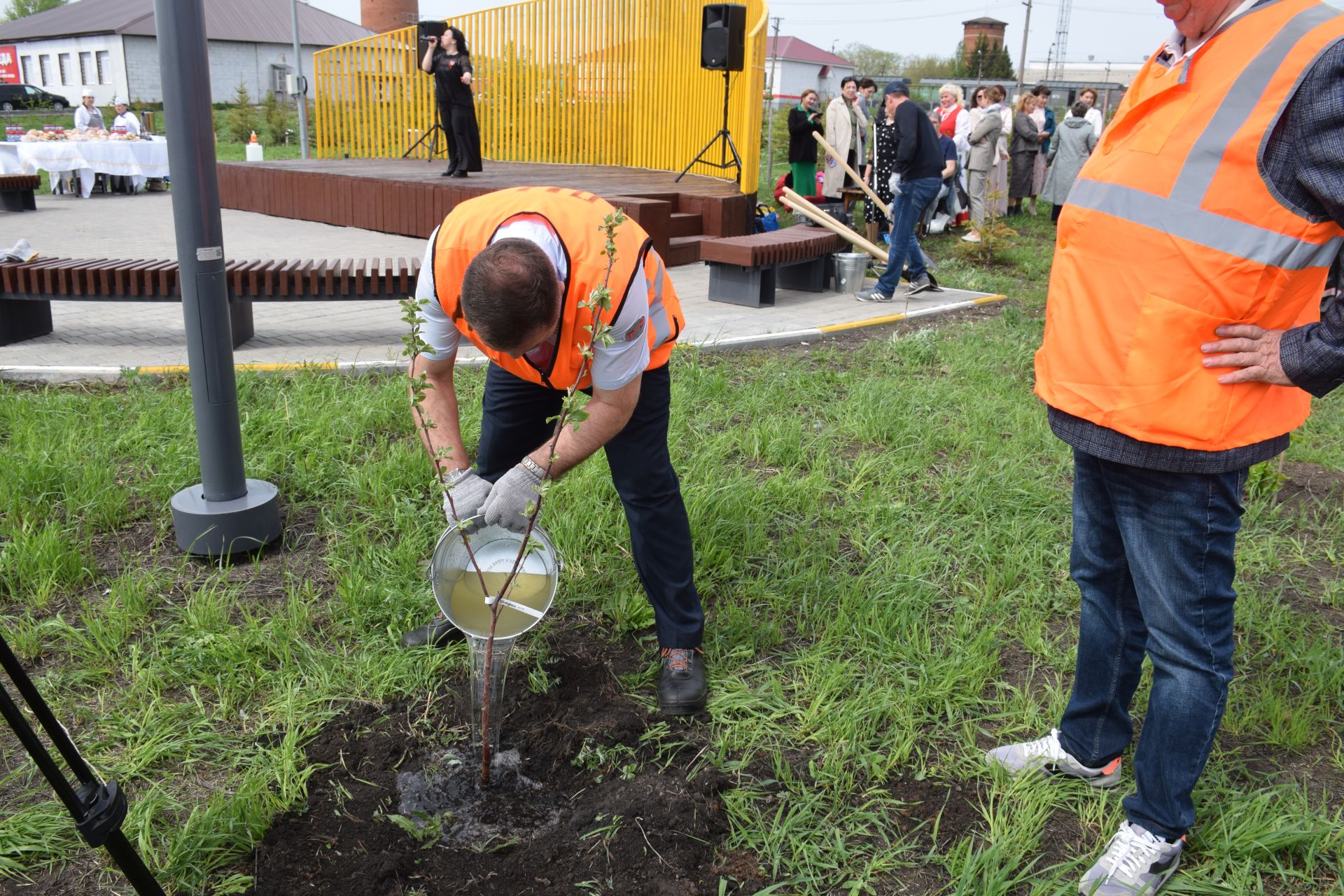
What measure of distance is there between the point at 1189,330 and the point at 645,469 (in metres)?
1.29

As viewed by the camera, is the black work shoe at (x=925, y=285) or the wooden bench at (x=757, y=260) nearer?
the wooden bench at (x=757, y=260)

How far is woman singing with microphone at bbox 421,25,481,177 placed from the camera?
36.6ft

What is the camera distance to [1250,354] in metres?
1.73

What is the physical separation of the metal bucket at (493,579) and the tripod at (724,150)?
895 cm

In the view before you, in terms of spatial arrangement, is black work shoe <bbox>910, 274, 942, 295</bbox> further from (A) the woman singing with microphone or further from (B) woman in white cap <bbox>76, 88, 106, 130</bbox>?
(B) woman in white cap <bbox>76, 88, 106, 130</bbox>

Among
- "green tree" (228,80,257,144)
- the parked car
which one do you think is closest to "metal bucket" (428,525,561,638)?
"green tree" (228,80,257,144)

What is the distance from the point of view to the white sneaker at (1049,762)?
2.37m

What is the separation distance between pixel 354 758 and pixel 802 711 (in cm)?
112

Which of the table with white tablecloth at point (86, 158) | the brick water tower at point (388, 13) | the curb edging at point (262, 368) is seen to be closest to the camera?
the curb edging at point (262, 368)

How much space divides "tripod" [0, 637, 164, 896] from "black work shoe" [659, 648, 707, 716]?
1387mm

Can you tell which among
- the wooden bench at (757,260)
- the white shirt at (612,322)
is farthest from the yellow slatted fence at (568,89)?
the white shirt at (612,322)

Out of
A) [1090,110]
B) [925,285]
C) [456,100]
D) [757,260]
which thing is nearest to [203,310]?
[757,260]

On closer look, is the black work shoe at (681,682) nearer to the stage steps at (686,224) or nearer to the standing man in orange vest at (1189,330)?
the standing man in orange vest at (1189,330)

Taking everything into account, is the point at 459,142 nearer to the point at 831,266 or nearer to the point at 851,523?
the point at 831,266
